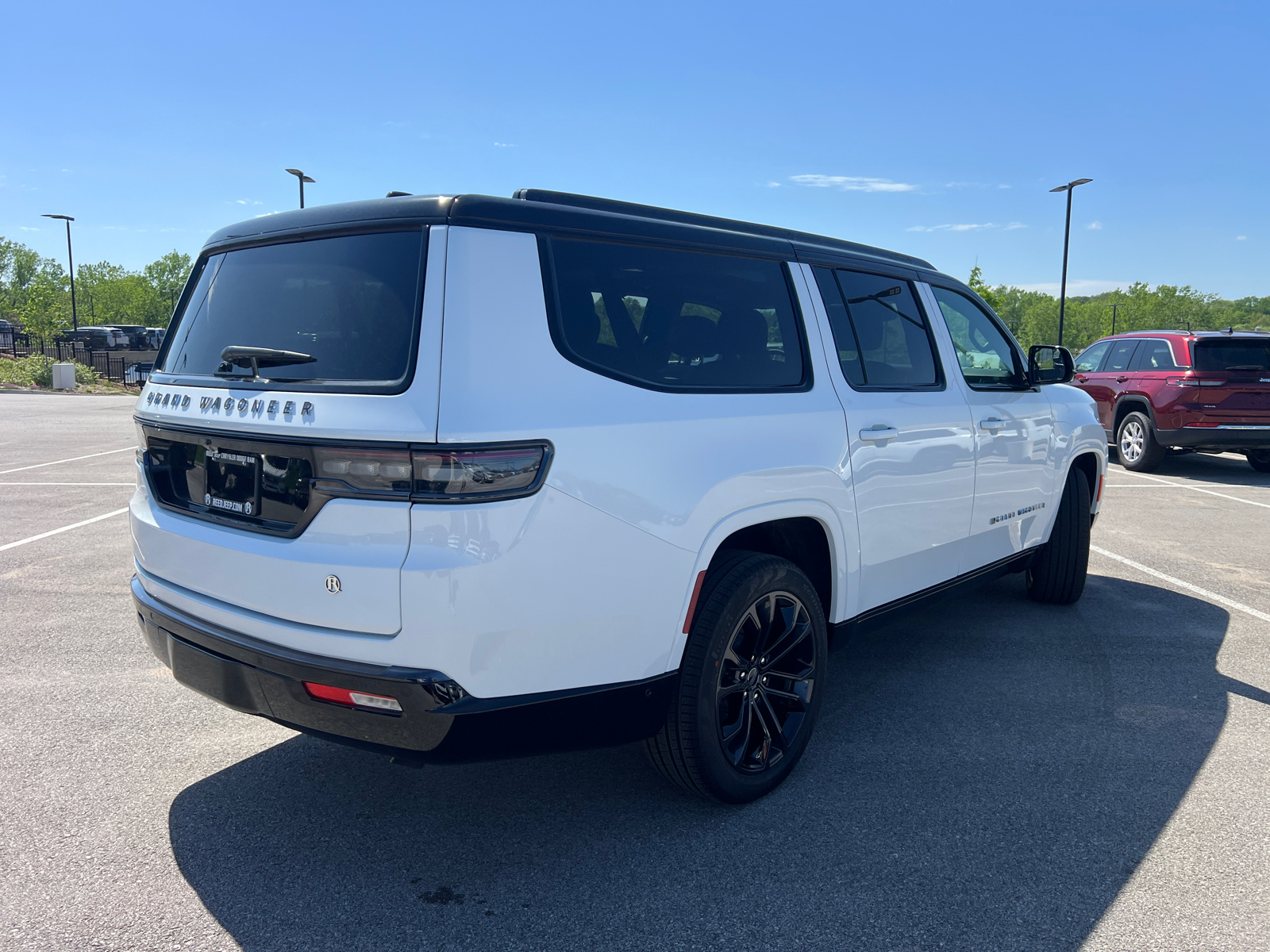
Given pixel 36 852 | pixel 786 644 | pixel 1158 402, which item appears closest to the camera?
pixel 36 852

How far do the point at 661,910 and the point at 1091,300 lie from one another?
196 meters

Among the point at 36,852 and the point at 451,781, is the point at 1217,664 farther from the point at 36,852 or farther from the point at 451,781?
the point at 36,852

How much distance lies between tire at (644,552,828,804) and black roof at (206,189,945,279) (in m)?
1.12

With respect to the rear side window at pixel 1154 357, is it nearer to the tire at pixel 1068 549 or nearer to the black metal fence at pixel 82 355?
the tire at pixel 1068 549

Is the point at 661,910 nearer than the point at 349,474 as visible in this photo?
No

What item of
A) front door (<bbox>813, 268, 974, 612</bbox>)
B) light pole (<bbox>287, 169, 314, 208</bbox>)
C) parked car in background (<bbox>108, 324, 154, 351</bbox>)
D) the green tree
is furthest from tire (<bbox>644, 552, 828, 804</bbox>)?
the green tree

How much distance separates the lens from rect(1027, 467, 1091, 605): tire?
5.40 meters

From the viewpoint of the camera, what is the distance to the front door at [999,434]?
4344 millimetres

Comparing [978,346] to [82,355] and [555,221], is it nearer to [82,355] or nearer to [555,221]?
[555,221]

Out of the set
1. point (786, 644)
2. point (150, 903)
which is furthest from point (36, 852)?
point (786, 644)

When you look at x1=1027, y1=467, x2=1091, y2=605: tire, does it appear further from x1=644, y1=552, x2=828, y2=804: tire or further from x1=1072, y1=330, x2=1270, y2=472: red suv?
x1=1072, y1=330, x2=1270, y2=472: red suv

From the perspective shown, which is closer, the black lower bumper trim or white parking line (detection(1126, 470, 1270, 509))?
white parking line (detection(1126, 470, 1270, 509))

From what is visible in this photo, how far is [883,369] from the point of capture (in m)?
3.80

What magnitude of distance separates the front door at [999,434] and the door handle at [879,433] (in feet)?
2.61
